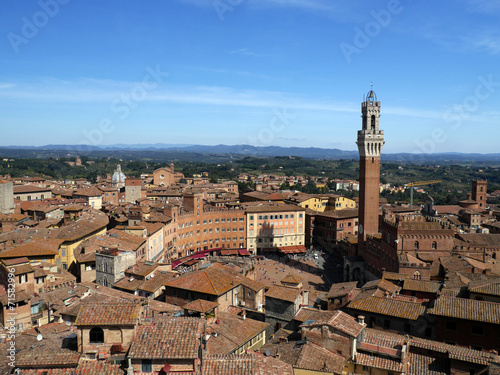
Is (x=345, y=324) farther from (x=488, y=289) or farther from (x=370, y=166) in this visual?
(x=370, y=166)

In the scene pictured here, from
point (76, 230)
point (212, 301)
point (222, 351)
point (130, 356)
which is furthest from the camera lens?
point (76, 230)

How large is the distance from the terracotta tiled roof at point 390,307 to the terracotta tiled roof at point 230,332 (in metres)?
6.67

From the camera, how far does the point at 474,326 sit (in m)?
23.0

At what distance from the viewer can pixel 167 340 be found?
1337cm

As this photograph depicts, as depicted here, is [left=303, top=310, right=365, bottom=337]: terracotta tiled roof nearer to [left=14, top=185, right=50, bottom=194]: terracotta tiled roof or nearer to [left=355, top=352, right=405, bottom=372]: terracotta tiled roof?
[left=355, top=352, right=405, bottom=372]: terracotta tiled roof

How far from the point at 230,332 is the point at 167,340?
10706 millimetres

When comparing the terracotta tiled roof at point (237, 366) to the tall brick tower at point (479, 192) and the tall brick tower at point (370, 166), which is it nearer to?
the tall brick tower at point (370, 166)

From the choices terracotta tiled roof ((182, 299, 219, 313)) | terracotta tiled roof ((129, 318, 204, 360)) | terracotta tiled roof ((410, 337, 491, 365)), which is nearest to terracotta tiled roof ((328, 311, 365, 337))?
terracotta tiled roof ((410, 337, 491, 365))

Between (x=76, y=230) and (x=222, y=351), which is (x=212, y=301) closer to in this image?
(x=222, y=351)

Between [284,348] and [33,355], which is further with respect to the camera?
A: [284,348]

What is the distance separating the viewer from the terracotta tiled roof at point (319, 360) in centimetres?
1834

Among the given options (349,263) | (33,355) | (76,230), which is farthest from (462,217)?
(33,355)

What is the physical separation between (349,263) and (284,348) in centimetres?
3838

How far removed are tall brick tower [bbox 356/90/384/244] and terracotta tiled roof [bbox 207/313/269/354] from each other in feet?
124
